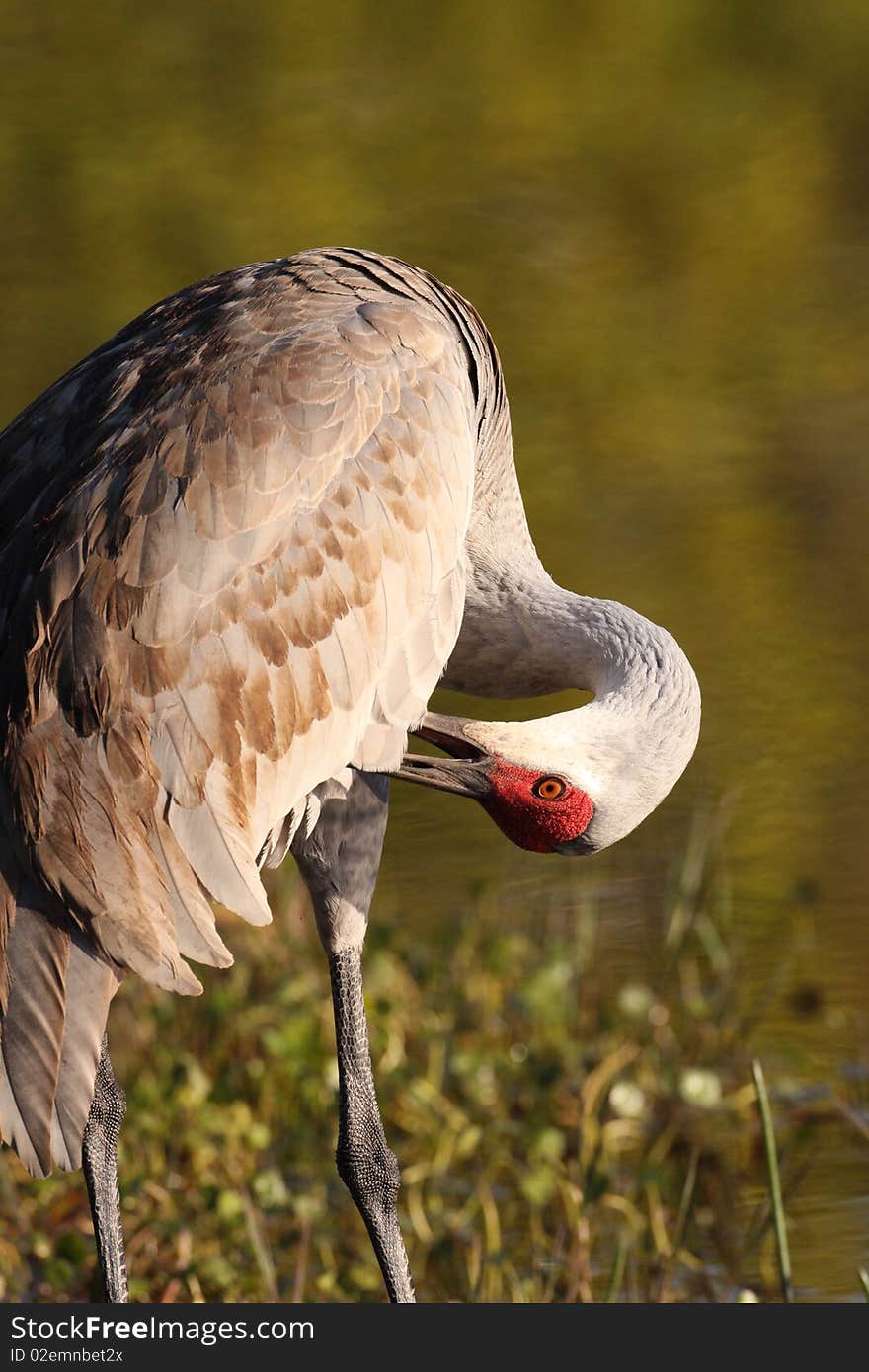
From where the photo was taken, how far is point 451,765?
3.74 metres

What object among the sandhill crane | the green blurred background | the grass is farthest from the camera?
the green blurred background

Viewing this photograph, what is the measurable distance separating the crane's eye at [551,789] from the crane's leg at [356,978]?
306 mm

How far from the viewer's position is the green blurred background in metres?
4.86

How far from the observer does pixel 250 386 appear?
3535 millimetres

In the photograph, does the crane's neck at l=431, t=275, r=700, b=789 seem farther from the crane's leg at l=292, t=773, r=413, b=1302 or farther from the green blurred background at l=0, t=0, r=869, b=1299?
the green blurred background at l=0, t=0, r=869, b=1299

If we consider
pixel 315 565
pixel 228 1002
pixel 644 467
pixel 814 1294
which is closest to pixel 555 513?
pixel 644 467

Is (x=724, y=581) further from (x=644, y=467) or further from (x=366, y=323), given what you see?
(x=366, y=323)

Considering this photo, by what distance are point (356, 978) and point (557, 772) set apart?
0.51m

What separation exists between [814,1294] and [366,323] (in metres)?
1.89

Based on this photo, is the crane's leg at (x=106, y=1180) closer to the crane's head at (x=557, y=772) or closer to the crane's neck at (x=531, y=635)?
the crane's head at (x=557, y=772)

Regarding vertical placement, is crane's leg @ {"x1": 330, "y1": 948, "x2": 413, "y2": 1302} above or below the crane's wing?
below

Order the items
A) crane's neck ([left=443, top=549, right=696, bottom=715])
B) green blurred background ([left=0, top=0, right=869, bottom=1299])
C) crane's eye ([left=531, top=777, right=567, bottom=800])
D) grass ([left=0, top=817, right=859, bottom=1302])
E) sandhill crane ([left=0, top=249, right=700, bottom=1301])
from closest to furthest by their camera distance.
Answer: sandhill crane ([left=0, top=249, right=700, bottom=1301])
crane's eye ([left=531, top=777, right=567, bottom=800])
crane's neck ([left=443, top=549, right=696, bottom=715])
grass ([left=0, top=817, right=859, bottom=1302])
green blurred background ([left=0, top=0, right=869, bottom=1299])

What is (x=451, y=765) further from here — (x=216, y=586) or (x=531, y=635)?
(x=216, y=586)

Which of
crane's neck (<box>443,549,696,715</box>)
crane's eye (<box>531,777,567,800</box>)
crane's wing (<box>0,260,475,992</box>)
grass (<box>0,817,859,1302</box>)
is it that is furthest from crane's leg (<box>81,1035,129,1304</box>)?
crane's neck (<box>443,549,696,715</box>)
